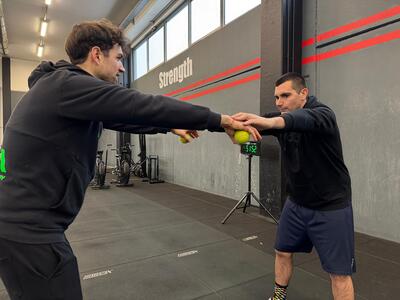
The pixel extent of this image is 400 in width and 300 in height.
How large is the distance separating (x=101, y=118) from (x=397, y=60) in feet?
11.3

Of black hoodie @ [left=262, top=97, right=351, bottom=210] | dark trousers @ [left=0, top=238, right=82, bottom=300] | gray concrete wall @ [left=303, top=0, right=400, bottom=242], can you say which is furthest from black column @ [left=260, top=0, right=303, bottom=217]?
dark trousers @ [left=0, top=238, right=82, bottom=300]

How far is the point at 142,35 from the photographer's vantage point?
10008 millimetres

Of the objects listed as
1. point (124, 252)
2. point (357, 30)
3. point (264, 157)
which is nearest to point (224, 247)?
point (124, 252)

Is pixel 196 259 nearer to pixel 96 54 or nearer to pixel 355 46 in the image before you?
pixel 96 54

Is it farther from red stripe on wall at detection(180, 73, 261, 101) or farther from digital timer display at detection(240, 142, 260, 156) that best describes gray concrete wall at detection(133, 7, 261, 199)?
digital timer display at detection(240, 142, 260, 156)

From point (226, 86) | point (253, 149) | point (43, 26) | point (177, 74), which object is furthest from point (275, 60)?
point (43, 26)

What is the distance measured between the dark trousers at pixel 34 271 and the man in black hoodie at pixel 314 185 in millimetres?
951

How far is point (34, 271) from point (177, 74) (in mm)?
7244

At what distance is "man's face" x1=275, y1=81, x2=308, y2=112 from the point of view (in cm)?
174

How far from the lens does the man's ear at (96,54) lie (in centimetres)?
112

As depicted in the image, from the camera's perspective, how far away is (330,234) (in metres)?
1.55

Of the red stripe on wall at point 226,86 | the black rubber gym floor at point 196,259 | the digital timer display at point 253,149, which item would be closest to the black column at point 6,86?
the red stripe on wall at point 226,86

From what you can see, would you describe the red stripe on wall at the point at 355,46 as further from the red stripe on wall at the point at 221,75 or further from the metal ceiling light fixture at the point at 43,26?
the metal ceiling light fixture at the point at 43,26

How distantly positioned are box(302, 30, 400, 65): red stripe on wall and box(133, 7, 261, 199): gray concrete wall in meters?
1.14
